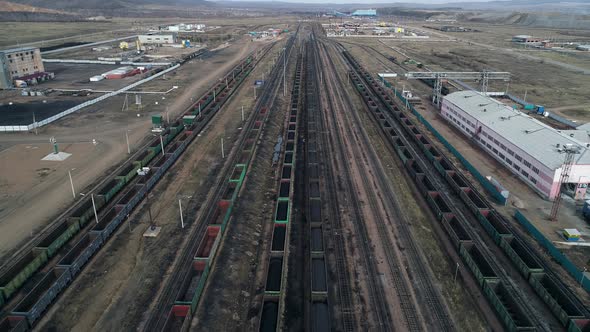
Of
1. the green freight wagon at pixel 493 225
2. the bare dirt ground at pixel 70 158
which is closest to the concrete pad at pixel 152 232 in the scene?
the bare dirt ground at pixel 70 158

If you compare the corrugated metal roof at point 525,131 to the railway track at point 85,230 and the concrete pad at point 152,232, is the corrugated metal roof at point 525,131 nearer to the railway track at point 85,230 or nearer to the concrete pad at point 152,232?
the concrete pad at point 152,232

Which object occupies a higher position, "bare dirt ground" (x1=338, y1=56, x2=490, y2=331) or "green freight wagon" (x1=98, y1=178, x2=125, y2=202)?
"green freight wagon" (x1=98, y1=178, x2=125, y2=202)

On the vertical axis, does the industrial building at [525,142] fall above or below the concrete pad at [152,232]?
above

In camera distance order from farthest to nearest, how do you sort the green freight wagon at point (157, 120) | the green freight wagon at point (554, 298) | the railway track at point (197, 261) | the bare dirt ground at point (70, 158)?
the green freight wagon at point (157, 120)
the bare dirt ground at point (70, 158)
the green freight wagon at point (554, 298)
the railway track at point (197, 261)

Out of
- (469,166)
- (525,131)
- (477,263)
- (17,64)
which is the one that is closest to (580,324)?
(477,263)

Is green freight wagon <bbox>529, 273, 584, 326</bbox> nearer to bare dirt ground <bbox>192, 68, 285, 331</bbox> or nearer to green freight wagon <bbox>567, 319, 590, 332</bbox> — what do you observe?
green freight wagon <bbox>567, 319, 590, 332</bbox>

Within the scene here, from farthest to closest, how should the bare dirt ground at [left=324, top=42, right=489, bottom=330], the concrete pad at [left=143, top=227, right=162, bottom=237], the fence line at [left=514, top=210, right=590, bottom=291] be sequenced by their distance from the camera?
the concrete pad at [left=143, top=227, right=162, bottom=237]
the fence line at [left=514, top=210, right=590, bottom=291]
the bare dirt ground at [left=324, top=42, right=489, bottom=330]

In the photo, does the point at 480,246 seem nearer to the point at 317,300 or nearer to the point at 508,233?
the point at 508,233

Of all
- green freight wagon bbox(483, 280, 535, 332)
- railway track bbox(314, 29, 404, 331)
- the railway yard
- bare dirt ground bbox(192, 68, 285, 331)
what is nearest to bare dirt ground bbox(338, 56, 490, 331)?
the railway yard
